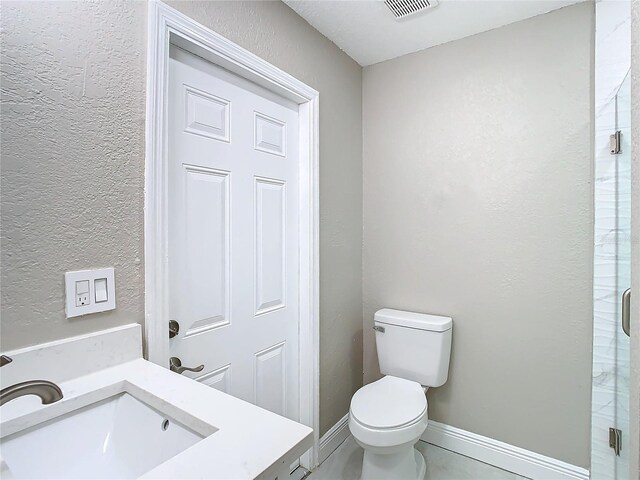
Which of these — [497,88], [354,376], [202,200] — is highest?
[497,88]

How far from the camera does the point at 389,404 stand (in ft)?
5.24

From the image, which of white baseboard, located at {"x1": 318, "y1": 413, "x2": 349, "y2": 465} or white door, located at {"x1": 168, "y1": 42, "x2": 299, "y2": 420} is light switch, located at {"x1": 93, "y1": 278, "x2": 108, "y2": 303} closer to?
white door, located at {"x1": 168, "y1": 42, "x2": 299, "y2": 420}

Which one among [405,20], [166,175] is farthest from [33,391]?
[405,20]

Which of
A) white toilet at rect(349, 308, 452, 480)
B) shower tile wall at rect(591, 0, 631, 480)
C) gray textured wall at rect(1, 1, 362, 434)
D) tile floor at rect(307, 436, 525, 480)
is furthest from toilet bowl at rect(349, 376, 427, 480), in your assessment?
gray textured wall at rect(1, 1, 362, 434)

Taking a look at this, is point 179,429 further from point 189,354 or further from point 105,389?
point 189,354

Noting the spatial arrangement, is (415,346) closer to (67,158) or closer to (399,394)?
(399,394)

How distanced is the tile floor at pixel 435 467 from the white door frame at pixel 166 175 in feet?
0.32

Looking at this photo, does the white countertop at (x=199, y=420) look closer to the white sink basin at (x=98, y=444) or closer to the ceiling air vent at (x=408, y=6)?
the white sink basin at (x=98, y=444)

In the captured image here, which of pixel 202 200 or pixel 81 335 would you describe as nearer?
pixel 81 335

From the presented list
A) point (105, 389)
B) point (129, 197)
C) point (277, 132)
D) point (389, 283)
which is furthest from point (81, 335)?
point (389, 283)

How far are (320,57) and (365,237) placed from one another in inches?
42.1

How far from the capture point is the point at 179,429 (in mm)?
741

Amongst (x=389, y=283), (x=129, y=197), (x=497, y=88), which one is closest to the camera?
(x=129, y=197)

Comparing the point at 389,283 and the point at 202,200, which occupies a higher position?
the point at 202,200
